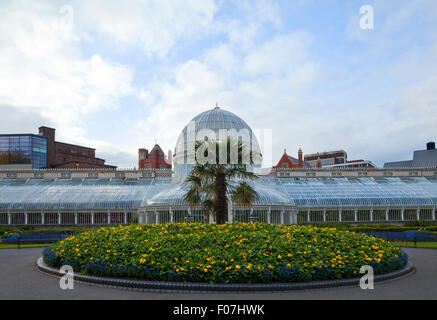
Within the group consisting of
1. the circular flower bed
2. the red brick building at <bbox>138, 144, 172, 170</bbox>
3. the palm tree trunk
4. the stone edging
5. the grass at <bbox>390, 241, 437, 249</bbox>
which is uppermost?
the red brick building at <bbox>138, 144, 172, 170</bbox>

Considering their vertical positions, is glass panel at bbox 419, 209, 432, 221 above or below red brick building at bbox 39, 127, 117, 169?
below

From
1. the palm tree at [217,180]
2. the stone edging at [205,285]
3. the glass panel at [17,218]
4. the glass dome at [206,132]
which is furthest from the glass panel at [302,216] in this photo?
the glass panel at [17,218]

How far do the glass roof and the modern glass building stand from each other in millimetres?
39206

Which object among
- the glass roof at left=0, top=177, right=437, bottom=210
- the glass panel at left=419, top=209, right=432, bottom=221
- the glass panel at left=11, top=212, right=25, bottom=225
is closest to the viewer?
the glass panel at left=11, top=212, right=25, bottom=225

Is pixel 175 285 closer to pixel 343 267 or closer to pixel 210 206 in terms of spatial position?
pixel 343 267

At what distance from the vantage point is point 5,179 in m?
50.5

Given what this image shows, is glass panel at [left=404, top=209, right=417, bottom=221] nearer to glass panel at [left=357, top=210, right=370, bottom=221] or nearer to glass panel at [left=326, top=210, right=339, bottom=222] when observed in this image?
glass panel at [left=357, top=210, right=370, bottom=221]

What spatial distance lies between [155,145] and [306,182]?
51694 millimetres

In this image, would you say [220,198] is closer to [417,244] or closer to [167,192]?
[417,244]

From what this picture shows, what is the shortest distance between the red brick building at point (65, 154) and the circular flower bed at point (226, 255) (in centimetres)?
7653

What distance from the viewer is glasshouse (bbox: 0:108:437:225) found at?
37688 mm

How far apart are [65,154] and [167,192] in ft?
220

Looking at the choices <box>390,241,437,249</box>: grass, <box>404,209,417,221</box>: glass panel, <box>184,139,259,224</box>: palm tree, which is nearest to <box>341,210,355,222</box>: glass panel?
<box>404,209,417,221</box>: glass panel
